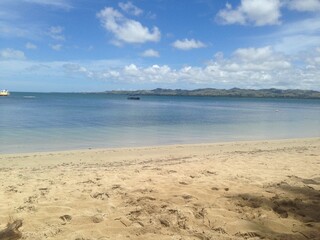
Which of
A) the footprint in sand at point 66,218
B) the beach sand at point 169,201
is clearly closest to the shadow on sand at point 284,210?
the beach sand at point 169,201

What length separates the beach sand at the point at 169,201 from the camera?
5.19 meters

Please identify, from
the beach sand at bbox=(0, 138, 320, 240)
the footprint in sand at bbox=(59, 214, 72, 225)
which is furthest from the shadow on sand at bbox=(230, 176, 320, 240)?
the footprint in sand at bbox=(59, 214, 72, 225)

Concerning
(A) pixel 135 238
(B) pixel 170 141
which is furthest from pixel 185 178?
(B) pixel 170 141

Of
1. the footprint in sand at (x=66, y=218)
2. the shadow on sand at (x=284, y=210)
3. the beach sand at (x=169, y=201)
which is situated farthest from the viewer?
the footprint in sand at (x=66, y=218)

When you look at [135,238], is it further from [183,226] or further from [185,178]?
[185,178]

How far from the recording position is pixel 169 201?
656 cm

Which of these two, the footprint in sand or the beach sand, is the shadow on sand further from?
the footprint in sand

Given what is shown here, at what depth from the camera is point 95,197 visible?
700 centimetres

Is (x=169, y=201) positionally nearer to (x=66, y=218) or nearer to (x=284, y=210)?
(x=66, y=218)

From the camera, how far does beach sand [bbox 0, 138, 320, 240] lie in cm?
519

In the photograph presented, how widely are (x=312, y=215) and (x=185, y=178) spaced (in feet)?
11.5

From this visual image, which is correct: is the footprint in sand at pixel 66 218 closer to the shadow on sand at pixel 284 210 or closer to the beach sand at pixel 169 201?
the beach sand at pixel 169 201

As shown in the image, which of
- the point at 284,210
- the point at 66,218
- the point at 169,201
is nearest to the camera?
the point at 66,218

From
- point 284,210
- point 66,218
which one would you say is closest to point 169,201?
point 66,218
